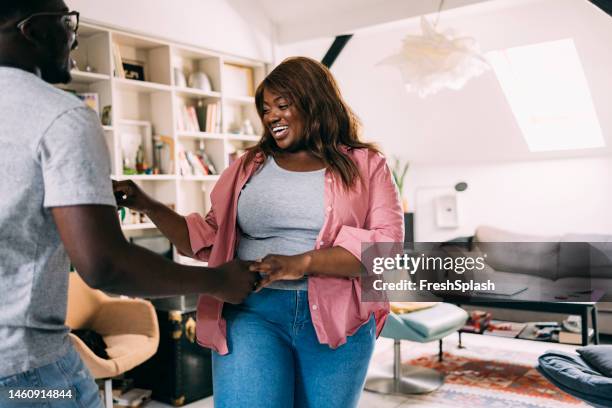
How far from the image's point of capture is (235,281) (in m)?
1.25

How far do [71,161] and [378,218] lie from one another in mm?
862

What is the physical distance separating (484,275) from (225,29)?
348 cm

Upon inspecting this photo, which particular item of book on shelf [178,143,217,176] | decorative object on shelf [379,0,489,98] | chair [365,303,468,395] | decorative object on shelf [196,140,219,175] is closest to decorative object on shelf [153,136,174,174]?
book on shelf [178,143,217,176]

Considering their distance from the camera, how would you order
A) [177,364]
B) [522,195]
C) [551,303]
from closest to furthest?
[177,364], [551,303], [522,195]

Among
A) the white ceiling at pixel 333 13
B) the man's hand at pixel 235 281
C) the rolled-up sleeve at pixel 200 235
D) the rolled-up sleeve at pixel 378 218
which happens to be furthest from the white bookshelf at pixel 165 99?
the man's hand at pixel 235 281

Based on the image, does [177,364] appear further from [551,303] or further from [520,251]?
[520,251]

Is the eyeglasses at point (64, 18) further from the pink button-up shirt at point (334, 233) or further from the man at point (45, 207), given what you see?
the pink button-up shirt at point (334, 233)

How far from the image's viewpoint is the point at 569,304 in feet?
14.2

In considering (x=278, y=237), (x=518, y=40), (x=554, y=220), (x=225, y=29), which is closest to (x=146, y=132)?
(x=225, y=29)

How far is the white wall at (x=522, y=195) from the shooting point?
5.98 meters

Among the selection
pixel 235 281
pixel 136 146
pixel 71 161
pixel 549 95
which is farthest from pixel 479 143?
pixel 71 161

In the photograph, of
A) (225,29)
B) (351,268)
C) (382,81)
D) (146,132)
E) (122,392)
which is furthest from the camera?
(382,81)

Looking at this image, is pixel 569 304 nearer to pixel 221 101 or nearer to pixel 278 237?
pixel 221 101

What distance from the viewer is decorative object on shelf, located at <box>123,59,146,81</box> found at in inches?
182
